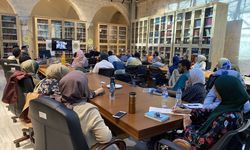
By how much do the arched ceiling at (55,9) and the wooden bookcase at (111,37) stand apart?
239 cm

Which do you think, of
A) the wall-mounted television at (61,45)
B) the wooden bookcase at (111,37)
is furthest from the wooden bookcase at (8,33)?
the wooden bookcase at (111,37)

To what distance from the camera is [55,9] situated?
39.2ft

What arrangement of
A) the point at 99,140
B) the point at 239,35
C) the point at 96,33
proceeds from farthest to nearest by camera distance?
the point at 96,33 → the point at 239,35 → the point at 99,140

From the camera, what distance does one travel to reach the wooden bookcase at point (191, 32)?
616cm

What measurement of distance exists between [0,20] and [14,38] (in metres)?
0.87

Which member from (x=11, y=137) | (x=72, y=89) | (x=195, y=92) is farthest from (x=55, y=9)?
(x=72, y=89)

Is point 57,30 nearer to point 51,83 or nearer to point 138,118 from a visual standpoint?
point 51,83

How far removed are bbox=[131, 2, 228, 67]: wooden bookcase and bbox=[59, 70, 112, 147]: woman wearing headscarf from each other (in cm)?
559

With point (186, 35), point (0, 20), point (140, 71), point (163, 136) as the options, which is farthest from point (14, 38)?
point (163, 136)

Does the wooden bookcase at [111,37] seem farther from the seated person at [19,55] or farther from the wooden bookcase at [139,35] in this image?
the seated person at [19,55]

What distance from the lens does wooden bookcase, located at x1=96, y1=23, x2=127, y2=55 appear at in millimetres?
10391

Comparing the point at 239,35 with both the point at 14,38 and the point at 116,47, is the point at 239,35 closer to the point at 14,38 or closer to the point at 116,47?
the point at 116,47

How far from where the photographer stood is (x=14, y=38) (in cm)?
839

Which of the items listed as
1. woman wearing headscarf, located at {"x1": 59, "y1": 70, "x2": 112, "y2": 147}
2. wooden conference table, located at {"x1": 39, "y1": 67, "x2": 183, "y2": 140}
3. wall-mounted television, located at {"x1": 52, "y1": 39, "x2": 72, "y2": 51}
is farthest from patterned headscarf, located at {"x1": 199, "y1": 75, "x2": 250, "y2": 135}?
wall-mounted television, located at {"x1": 52, "y1": 39, "x2": 72, "y2": 51}
